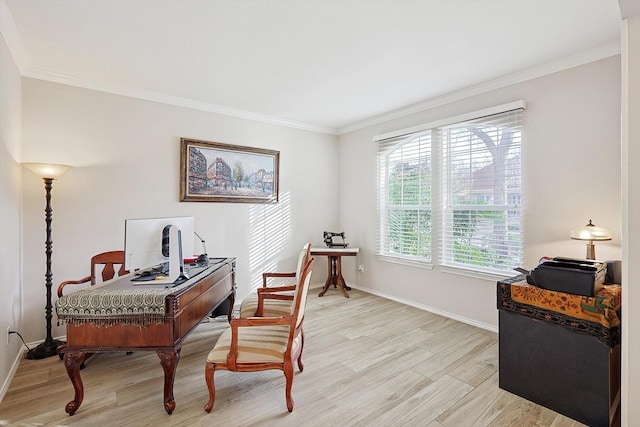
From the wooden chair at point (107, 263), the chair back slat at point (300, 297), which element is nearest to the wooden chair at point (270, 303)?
the chair back slat at point (300, 297)

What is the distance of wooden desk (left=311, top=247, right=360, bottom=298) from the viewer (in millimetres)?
4578

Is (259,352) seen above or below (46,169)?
below

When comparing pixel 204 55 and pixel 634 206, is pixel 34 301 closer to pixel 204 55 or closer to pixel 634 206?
pixel 204 55

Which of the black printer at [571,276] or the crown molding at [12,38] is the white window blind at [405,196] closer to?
the black printer at [571,276]

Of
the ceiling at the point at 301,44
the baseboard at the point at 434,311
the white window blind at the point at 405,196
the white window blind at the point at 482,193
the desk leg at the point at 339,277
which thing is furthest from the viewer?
the desk leg at the point at 339,277

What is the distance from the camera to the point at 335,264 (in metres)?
4.82

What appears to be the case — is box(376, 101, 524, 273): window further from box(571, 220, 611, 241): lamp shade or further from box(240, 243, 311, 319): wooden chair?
box(240, 243, 311, 319): wooden chair

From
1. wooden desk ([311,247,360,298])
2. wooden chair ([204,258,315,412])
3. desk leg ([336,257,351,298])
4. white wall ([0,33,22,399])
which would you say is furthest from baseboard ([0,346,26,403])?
desk leg ([336,257,351,298])

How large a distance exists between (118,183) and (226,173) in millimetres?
1236

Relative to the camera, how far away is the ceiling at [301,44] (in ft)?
6.77

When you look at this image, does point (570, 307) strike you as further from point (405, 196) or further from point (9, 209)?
point (9, 209)

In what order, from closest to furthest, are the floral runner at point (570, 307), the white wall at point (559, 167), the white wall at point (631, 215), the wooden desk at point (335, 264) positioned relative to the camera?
the white wall at point (631, 215), the floral runner at point (570, 307), the white wall at point (559, 167), the wooden desk at point (335, 264)

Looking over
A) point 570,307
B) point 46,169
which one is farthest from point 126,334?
point 570,307

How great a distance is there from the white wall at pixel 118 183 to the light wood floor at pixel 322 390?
1108 mm
